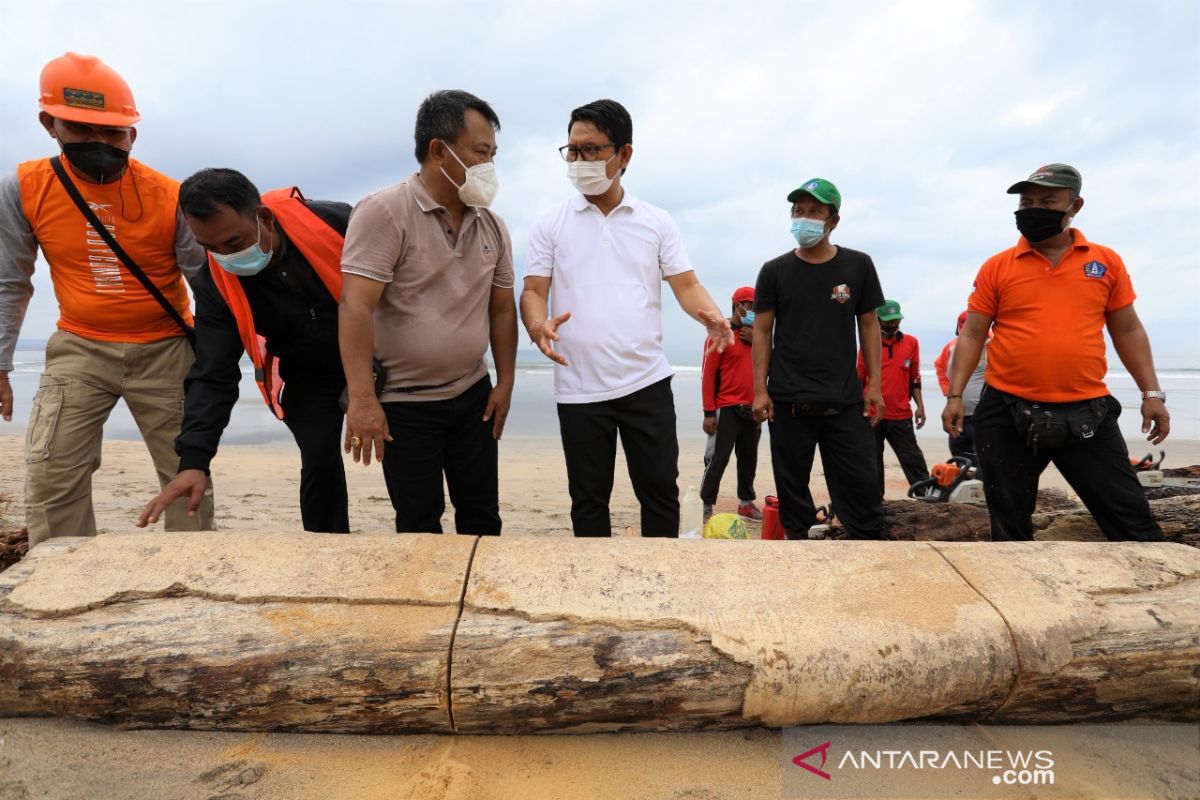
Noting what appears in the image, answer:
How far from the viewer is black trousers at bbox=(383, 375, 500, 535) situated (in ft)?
8.39

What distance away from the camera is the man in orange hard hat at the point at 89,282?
2.58 m

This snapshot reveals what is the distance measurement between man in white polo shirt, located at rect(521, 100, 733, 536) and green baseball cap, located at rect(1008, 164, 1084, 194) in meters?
1.39

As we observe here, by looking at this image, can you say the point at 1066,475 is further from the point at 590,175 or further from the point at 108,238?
the point at 108,238

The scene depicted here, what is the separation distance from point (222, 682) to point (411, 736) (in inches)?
19.3

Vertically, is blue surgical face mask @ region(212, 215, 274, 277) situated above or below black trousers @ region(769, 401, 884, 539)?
above

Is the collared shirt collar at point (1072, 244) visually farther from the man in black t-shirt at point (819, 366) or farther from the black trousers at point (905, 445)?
the black trousers at point (905, 445)

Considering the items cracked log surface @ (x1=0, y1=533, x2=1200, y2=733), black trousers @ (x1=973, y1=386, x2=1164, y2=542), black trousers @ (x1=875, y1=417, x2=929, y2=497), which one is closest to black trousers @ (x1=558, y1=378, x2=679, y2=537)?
cracked log surface @ (x1=0, y1=533, x2=1200, y2=733)

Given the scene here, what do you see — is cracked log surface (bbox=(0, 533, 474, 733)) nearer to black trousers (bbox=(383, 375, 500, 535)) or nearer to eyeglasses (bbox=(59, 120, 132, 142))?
black trousers (bbox=(383, 375, 500, 535))

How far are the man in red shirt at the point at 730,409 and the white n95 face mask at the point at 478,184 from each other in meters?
2.86

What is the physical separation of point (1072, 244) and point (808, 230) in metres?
1.06

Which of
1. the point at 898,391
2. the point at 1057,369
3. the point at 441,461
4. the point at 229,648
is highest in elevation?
the point at 1057,369

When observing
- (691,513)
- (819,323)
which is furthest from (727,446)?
(819,323)

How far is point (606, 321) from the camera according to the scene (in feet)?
8.84

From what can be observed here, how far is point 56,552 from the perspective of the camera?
218 cm
